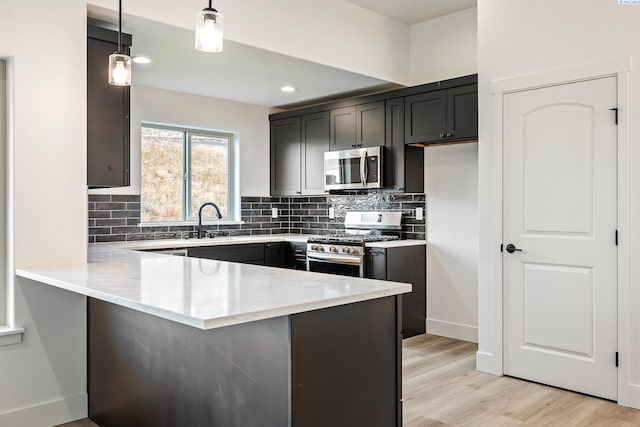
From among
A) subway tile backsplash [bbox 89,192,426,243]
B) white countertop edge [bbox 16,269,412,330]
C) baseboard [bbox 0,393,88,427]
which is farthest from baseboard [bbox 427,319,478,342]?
baseboard [bbox 0,393,88,427]

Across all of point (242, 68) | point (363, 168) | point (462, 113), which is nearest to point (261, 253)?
point (363, 168)

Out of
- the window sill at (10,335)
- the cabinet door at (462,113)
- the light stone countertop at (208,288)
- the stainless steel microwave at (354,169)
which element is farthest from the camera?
the stainless steel microwave at (354,169)

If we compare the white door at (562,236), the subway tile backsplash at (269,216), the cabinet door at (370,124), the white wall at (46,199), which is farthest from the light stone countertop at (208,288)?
the cabinet door at (370,124)

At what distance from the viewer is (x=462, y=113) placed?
4320mm

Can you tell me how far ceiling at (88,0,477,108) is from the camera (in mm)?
3555

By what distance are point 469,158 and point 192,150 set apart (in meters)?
2.75

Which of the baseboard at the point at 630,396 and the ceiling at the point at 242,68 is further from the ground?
the ceiling at the point at 242,68

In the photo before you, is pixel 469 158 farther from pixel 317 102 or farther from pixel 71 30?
pixel 71 30

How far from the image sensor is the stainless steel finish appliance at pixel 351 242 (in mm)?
4652

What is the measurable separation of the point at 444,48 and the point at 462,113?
787 millimetres

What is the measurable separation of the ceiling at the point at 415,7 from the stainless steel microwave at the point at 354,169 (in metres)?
1.18

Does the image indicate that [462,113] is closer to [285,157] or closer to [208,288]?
[285,157]

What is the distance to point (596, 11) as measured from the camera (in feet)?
10.7

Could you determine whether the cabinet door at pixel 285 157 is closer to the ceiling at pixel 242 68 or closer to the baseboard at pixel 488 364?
the ceiling at pixel 242 68
